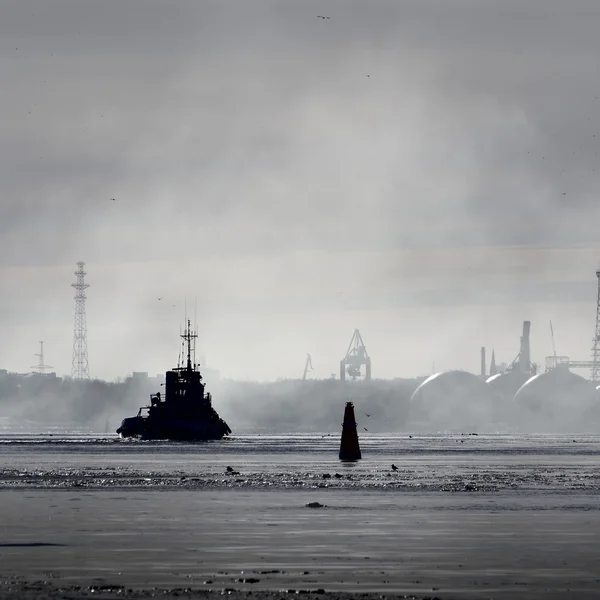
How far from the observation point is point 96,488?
66875mm

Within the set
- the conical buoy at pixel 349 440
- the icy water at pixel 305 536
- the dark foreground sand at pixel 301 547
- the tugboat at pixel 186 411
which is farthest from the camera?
the tugboat at pixel 186 411

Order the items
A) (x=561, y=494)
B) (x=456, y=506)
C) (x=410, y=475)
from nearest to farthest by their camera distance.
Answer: (x=456, y=506), (x=561, y=494), (x=410, y=475)

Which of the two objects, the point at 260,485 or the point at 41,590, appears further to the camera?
the point at 260,485

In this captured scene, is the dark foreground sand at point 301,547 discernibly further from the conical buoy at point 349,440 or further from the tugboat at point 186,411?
the tugboat at point 186,411

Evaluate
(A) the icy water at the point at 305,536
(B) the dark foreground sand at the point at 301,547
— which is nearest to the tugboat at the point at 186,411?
(A) the icy water at the point at 305,536

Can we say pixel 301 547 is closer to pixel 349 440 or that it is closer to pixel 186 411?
pixel 349 440

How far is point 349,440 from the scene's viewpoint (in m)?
99.5

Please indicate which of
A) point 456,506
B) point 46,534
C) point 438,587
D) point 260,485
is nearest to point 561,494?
point 456,506

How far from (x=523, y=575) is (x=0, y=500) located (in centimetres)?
3033

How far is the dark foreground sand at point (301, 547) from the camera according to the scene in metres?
29.8

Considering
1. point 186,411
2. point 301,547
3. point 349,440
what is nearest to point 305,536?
point 301,547

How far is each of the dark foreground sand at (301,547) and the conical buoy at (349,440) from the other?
34.8 m

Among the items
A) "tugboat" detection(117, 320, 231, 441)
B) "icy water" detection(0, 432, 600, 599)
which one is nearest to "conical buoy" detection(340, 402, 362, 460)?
"icy water" detection(0, 432, 600, 599)

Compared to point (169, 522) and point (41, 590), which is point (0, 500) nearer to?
point (169, 522)
